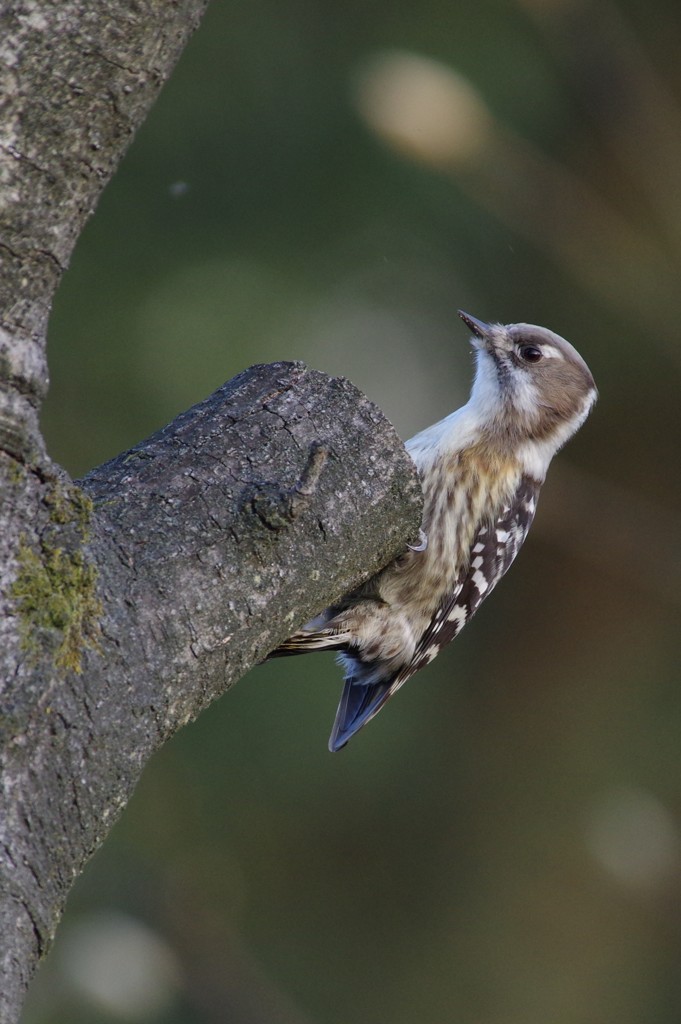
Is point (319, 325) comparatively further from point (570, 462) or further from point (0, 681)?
point (0, 681)

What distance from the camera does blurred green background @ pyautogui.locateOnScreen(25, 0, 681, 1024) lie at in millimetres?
6578

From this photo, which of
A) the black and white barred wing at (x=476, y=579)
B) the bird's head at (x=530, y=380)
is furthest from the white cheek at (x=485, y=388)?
Answer: the black and white barred wing at (x=476, y=579)

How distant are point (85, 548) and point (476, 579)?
2342mm

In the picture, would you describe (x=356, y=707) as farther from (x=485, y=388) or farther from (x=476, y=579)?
(x=485, y=388)

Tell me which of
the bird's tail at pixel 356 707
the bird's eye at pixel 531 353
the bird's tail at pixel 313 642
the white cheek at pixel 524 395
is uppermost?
the bird's eye at pixel 531 353

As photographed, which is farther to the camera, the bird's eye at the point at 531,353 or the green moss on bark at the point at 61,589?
the bird's eye at the point at 531,353

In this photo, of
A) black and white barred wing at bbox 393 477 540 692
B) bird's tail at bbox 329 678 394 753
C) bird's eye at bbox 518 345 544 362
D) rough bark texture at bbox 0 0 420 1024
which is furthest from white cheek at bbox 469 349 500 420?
rough bark texture at bbox 0 0 420 1024

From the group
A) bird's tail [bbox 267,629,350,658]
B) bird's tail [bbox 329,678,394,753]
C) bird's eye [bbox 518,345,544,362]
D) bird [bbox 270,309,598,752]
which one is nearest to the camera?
bird's tail [bbox 267,629,350,658]

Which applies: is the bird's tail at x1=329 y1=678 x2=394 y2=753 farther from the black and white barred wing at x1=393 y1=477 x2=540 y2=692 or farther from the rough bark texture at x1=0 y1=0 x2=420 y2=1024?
the rough bark texture at x1=0 y1=0 x2=420 y2=1024

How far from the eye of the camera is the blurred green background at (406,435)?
658cm

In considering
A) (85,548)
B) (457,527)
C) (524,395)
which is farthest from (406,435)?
(85,548)

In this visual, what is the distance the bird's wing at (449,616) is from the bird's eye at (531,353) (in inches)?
24.2

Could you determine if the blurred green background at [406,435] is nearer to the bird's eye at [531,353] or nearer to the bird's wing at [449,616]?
the bird's eye at [531,353]

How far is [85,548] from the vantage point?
6.44ft
